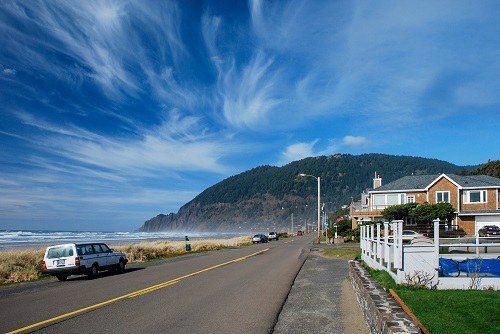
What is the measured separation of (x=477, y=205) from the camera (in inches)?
1805

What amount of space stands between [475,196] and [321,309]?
42141 mm

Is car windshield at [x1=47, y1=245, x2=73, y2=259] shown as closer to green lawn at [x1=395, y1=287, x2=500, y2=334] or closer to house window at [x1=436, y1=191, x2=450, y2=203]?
green lawn at [x1=395, y1=287, x2=500, y2=334]

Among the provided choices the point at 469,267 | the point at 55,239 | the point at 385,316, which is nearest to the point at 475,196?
the point at 469,267

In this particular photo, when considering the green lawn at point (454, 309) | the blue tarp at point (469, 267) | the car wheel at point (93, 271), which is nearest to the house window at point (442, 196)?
the car wheel at point (93, 271)

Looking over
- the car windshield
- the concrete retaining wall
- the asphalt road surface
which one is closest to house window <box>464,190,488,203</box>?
the asphalt road surface

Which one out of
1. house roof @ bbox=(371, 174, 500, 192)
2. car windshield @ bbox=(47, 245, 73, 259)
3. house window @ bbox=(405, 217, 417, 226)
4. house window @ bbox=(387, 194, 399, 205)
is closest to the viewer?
car windshield @ bbox=(47, 245, 73, 259)

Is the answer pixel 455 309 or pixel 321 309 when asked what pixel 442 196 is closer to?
pixel 321 309

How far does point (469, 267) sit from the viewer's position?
1035cm

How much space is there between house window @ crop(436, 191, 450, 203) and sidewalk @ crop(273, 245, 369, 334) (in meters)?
35.9

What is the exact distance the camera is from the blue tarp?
33.4 ft

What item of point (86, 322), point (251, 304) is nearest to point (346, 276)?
point (251, 304)

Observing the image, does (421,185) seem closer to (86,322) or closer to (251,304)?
(251,304)

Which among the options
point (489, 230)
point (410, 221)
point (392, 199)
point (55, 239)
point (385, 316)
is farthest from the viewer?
point (55, 239)

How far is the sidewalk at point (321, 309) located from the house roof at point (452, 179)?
3639 centimetres
